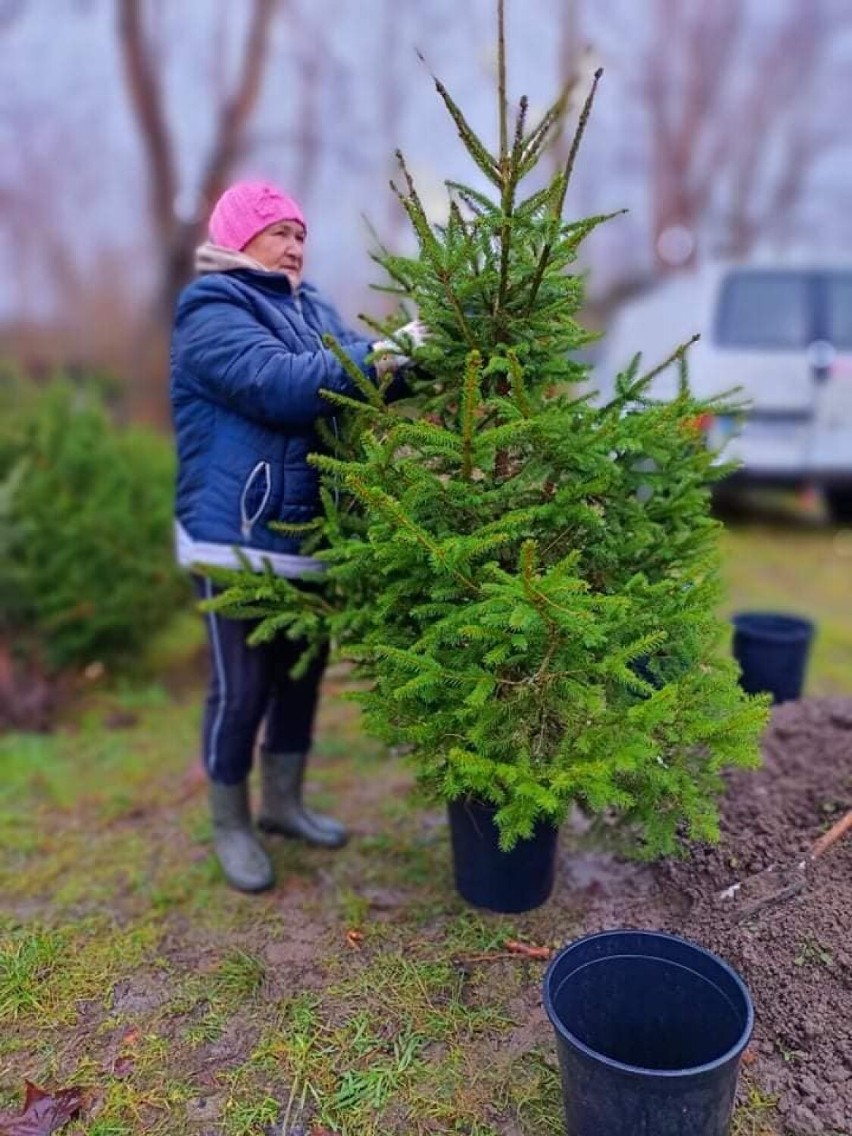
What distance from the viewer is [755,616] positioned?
3.78 metres

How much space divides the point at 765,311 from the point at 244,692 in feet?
20.8

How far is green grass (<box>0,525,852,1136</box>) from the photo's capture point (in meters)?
2.01

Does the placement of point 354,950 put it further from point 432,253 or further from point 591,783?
point 432,253

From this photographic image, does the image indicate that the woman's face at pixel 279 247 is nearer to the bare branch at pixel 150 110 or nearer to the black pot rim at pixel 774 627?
the black pot rim at pixel 774 627

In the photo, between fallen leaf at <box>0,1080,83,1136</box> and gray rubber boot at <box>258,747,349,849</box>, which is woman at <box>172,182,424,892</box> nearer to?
gray rubber boot at <box>258,747,349,849</box>

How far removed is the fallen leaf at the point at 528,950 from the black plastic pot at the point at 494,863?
0.14 m

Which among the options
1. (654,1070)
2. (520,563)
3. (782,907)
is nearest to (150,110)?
(520,563)

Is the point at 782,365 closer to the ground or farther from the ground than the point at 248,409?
closer to the ground

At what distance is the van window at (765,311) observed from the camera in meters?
7.37

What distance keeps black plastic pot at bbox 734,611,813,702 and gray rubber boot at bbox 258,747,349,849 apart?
1.67m

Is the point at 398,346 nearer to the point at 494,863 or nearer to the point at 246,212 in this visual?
the point at 246,212

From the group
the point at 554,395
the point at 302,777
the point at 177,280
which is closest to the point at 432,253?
the point at 554,395

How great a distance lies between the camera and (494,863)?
255cm

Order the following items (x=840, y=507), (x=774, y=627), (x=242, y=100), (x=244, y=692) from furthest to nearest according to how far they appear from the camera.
A: (x=840, y=507)
(x=242, y=100)
(x=774, y=627)
(x=244, y=692)
